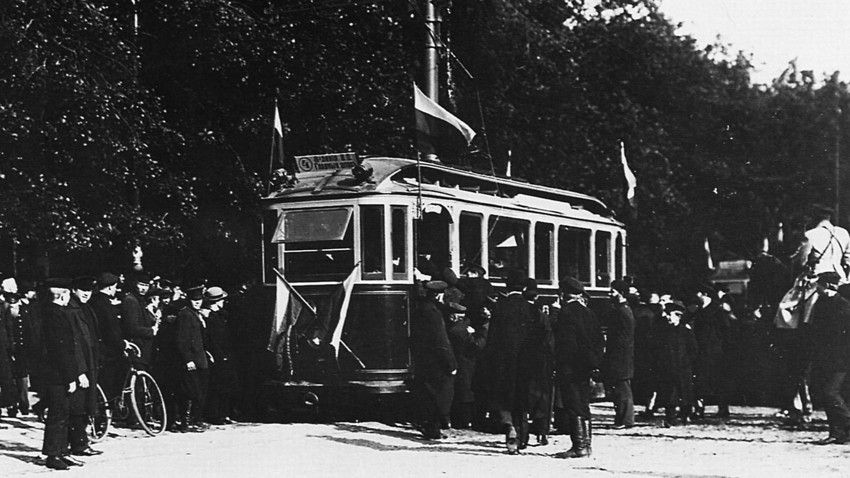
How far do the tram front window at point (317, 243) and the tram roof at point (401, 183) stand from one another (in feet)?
0.80

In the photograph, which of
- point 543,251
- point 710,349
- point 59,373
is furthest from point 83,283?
point 710,349

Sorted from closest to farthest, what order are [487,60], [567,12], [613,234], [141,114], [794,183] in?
[141,114] < [613,234] < [487,60] < [567,12] < [794,183]

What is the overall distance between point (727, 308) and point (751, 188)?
19.3 metres

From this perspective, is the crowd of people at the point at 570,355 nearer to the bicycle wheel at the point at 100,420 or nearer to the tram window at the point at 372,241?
the tram window at the point at 372,241

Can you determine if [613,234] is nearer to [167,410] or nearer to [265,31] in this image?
[265,31]

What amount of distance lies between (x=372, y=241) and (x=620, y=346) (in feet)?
10.4

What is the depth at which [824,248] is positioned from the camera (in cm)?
1363

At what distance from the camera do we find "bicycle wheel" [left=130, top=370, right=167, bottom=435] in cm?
1322

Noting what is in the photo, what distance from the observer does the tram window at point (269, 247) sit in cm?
1466

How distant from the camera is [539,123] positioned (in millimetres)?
28250

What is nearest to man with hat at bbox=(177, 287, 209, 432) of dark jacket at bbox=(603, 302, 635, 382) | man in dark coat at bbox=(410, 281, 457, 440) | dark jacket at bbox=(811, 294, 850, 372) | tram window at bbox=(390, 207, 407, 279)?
tram window at bbox=(390, 207, 407, 279)

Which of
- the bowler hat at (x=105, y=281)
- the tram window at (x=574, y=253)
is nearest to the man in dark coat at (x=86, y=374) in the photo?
the bowler hat at (x=105, y=281)

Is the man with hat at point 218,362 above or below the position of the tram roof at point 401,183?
below

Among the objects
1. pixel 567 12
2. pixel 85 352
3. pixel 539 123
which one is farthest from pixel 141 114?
pixel 567 12
